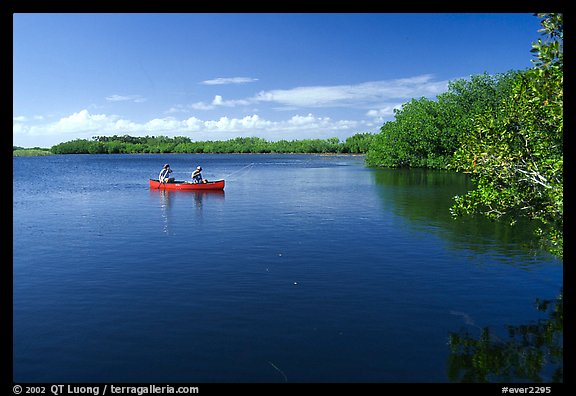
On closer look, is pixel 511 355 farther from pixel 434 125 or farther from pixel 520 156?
pixel 434 125

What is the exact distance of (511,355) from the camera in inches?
563

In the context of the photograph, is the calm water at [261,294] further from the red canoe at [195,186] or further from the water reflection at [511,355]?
the red canoe at [195,186]

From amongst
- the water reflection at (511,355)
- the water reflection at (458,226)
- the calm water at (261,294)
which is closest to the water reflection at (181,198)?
the calm water at (261,294)

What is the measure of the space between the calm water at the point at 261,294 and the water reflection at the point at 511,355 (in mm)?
461

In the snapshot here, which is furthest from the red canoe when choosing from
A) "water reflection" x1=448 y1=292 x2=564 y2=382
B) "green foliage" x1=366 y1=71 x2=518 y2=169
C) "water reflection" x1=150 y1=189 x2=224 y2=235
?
"green foliage" x1=366 y1=71 x2=518 y2=169

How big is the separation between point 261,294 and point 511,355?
9608mm

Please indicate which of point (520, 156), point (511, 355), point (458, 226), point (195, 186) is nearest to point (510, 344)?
point (511, 355)

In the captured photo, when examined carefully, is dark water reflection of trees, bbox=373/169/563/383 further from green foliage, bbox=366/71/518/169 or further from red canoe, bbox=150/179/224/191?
green foliage, bbox=366/71/518/169

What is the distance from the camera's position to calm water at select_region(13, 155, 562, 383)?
1392 centimetres

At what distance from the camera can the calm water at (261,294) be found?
45.7ft

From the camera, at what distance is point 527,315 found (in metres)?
17.3

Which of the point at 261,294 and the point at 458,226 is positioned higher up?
the point at 458,226
